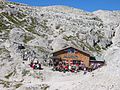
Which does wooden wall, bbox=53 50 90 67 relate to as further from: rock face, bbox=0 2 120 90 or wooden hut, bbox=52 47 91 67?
rock face, bbox=0 2 120 90

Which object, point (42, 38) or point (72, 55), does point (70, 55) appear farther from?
point (42, 38)

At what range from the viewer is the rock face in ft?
190

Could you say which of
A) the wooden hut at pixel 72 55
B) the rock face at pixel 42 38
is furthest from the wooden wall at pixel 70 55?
the rock face at pixel 42 38

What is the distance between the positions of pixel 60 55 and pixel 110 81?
→ 136ft

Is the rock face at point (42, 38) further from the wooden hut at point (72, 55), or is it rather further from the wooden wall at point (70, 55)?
the wooden wall at point (70, 55)

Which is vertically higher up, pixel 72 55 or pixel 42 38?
pixel 42 38

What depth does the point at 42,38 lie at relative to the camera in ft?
330

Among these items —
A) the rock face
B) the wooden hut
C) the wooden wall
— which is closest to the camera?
the rock face

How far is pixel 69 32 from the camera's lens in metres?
122

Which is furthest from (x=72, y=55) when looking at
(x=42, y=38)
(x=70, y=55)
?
(x=42, y=38)

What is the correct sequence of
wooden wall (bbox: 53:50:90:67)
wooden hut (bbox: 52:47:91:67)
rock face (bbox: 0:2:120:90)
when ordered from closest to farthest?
rock face (bbox: 0:2:120:90), wooden hut (bbox: 52:47:91:67), wooden wall (bbox: 53:50:90:67)

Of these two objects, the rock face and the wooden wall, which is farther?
the wooden wall

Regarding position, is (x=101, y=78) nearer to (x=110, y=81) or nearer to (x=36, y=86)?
(x=110, y=81)

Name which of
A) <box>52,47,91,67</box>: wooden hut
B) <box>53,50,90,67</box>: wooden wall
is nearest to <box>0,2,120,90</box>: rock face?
<box>52,47,91,67</box>: wooden hut
